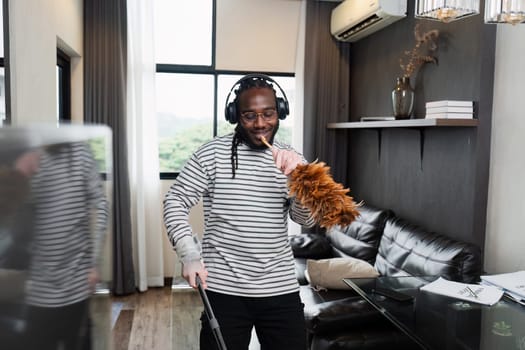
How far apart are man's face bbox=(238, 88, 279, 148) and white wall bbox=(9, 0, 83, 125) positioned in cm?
82

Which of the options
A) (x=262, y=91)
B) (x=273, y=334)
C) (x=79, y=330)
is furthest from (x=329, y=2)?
(x=79, y=330)

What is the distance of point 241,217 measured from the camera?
160cm

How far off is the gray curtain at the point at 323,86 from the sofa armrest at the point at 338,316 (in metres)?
2.45

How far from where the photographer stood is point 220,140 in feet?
5.54

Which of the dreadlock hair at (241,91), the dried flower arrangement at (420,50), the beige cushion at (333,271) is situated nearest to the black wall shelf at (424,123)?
the dried flower arrangement at (420,50)

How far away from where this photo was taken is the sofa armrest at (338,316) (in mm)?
2465

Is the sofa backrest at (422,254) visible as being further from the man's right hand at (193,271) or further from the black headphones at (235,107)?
the man's right hand at (193,271)

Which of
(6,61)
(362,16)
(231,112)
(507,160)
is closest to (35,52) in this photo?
(6,61)

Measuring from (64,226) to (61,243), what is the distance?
1 cm

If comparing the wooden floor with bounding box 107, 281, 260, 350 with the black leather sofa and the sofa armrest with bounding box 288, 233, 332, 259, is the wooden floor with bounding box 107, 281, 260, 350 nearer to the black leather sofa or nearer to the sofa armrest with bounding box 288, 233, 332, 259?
the black leather sofa

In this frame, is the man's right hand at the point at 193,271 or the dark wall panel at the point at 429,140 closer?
the man's right hand at the point at 193,271

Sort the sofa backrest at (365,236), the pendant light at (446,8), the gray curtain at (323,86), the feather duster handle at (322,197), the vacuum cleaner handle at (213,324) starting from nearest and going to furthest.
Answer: the vacuum cleaner handle at (213,324), the feather duster handle at (322,197), the pendant light at (446,8), the sofa backrest at (365,236), the gray curtain at (323,86)

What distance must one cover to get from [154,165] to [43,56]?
1901 millimetres

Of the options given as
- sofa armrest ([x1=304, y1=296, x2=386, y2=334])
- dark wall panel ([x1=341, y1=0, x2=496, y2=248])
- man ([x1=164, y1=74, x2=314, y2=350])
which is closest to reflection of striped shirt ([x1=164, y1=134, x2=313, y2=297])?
man ([x1=164, y1=74, x2=314, y2=350])
